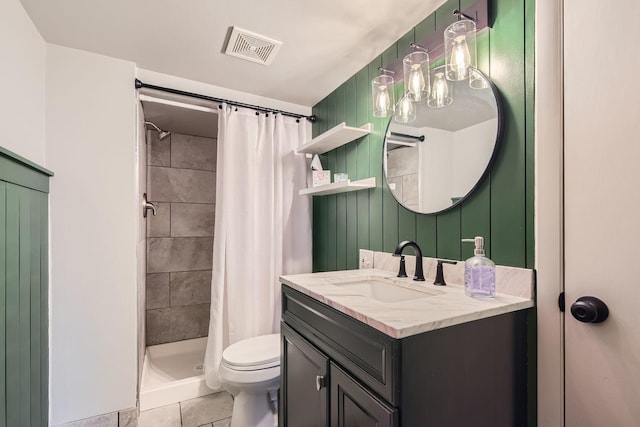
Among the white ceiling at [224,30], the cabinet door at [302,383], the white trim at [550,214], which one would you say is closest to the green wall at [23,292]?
the white ceiling at [224,30]

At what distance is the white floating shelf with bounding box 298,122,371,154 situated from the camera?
178cm

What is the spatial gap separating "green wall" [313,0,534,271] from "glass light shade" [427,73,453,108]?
0.54 feet

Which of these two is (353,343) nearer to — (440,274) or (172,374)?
(440,274)

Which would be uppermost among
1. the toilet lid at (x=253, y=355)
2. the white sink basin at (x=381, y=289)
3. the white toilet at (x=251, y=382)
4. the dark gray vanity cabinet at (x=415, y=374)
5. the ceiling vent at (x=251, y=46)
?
the ceiling vent at (x=251, y=46)

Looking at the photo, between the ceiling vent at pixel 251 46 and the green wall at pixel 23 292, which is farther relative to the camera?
the ceiling vent at pixel 251 46

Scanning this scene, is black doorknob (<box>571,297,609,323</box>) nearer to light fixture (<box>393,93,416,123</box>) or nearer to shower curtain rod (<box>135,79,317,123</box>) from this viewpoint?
light fixture (<box>393,93,416,123</box>)

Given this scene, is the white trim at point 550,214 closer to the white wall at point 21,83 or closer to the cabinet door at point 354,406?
the cabinet door at point 354,406

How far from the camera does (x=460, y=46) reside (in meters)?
1.18

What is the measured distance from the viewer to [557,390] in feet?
3.17

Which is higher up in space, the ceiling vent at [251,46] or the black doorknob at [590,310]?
the ceiling vent at [251,46]

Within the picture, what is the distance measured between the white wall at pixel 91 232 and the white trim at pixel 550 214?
1.95 meters

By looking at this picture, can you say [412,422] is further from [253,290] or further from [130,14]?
[130,14]

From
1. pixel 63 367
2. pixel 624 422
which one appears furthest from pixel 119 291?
pixel 624 422

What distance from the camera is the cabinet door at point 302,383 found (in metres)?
1.09
